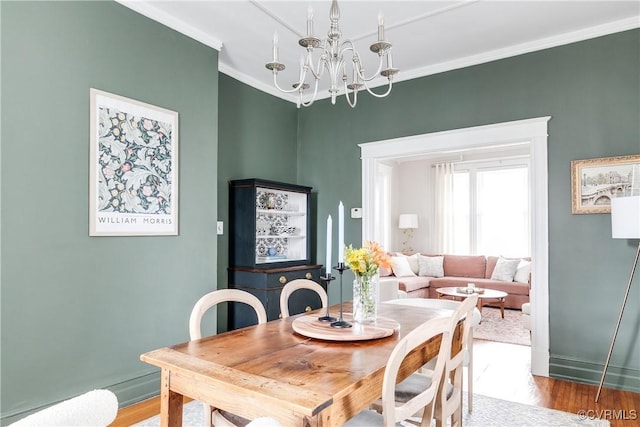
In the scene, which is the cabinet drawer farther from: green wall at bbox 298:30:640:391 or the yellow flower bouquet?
green wall at bbox 298:30:640:391

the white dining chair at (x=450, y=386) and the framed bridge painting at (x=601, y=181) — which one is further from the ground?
the framed bridge painting at (x=601, y=181)

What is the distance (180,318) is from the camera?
116 inches

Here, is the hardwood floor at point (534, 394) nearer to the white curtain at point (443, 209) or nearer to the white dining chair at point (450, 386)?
the white dining chair at point (450, 386)

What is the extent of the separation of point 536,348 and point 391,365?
2.64m

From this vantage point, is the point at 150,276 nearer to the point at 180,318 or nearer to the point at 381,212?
the point at 180,318

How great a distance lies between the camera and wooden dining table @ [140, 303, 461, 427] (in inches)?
44.9

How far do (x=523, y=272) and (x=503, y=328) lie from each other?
1.52 meters

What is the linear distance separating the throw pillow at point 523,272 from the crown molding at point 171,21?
534 cm

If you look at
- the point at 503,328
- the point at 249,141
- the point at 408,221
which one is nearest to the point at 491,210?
the point at 408,221

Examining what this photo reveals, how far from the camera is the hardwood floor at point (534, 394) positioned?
2521mm

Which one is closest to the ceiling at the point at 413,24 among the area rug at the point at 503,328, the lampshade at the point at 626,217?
the lampshade at the point at 626,217

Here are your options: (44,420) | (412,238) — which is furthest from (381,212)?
(44,420)

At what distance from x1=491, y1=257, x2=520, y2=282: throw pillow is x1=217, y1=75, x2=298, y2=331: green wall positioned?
3.58m

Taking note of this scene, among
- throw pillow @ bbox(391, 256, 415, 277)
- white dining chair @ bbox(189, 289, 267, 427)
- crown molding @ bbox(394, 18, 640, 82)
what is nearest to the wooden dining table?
white dining chair @ bbox(189, 289, 267, 427)
